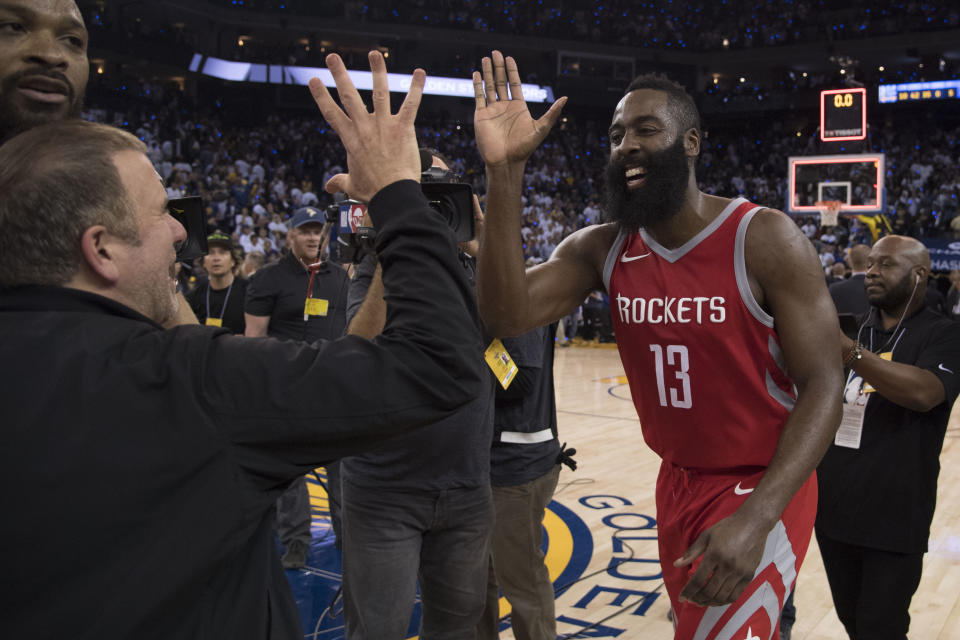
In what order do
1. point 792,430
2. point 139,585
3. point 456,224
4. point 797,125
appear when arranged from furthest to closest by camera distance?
point 797,125, point 792,430, point 456,224, point 139,585

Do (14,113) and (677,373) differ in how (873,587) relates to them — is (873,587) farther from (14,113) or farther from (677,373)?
(14,113)

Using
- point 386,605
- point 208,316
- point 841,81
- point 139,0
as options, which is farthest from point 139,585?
point 841,81

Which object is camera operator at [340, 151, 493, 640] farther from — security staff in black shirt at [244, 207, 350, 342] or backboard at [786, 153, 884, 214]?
backboard at [786, 153, 884, 214]

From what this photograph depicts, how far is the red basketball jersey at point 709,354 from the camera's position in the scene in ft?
7.04

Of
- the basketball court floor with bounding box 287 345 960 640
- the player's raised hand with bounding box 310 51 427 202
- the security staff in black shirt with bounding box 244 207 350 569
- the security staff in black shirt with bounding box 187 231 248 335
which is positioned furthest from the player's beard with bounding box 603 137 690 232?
the security staff in black shirt with bounding box 187 231 248 335

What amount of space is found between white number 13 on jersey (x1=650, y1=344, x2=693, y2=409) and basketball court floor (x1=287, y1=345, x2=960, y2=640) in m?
1.87

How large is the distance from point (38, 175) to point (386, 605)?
1.75m

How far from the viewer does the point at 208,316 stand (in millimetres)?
5609

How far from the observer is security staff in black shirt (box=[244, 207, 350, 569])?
4707 mm

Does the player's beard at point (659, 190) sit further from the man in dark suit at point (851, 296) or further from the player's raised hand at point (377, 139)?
the man in dark suit at point (851, 296)

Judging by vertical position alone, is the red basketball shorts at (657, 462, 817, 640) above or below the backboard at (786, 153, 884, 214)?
below

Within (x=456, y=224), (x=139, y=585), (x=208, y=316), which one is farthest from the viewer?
(x=208, y=316)

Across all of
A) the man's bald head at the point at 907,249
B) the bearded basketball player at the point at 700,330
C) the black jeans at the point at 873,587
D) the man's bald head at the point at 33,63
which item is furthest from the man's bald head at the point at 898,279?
the man's bald head at the point at 33,63

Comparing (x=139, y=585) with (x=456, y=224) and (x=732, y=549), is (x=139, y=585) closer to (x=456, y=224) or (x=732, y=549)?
(x=456, y=224)
